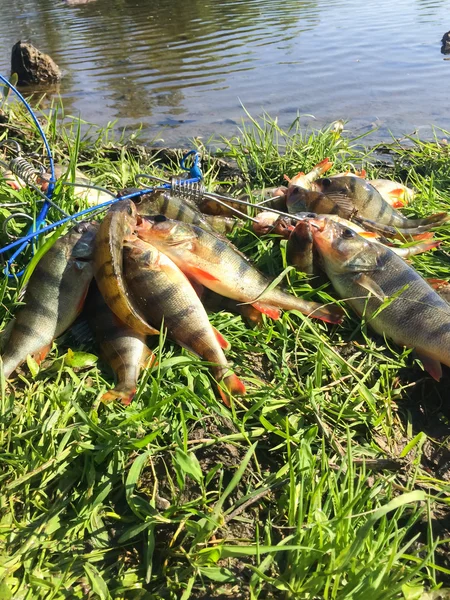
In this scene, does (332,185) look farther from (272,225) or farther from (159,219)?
(159,219)

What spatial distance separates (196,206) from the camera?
13.9ft

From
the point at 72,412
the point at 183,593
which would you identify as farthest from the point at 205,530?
the point at 72,412

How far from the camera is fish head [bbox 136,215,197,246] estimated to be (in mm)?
3184

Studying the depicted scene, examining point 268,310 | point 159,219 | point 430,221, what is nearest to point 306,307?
point 268,310

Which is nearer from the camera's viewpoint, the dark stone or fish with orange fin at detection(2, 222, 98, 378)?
fish with orange fin at detection(2, 222, 98, 378)

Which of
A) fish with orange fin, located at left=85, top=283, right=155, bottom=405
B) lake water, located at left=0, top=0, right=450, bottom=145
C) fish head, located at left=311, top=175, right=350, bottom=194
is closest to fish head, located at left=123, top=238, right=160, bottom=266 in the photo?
fish with orange fin, located at left=85, top=283, right=155, bottom=405

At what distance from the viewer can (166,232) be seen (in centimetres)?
319

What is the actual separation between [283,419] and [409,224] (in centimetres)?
254

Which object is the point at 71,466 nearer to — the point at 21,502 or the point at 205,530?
the point at 21,502

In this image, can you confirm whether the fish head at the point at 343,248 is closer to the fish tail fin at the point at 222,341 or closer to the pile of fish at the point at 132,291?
the pile of fish at the point at 132,291

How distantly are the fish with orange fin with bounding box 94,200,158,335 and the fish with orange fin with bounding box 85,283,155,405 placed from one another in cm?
11

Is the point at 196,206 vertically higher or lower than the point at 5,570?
higher

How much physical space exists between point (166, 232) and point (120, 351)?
782mm

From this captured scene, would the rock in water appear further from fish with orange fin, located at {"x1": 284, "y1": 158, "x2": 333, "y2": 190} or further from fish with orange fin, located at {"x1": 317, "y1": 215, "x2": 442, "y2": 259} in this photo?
fish with orange fin, located at {"x1": 317, "y1": 215, "x2": 442, "y2": 259}
